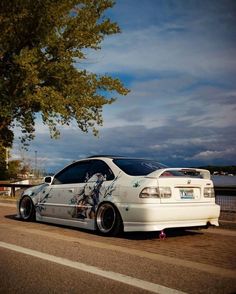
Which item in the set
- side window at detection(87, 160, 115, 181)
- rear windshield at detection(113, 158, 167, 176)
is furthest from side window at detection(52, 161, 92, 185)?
rear windshield at detection(113, 158, 167, 176)

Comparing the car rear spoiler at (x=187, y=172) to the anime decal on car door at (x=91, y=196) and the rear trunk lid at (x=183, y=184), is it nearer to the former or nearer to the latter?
the rear trunk lid at (x=183, y=184)

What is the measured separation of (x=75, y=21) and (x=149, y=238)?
20646 millimetres

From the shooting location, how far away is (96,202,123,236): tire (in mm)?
8234

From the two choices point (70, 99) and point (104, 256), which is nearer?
point (104, 256)

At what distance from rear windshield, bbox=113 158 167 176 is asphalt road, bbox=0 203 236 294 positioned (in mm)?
1188

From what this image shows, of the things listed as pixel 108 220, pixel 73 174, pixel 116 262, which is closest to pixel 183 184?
pixel 108 220

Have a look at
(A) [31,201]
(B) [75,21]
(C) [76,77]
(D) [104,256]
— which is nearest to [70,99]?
(C) [76,77]

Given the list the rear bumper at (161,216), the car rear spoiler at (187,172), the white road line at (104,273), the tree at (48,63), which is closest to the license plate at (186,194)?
the rear bumper at (161,216)

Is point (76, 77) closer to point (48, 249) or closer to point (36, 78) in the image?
point (36, 78)

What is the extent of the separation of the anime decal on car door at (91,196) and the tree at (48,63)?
582 inches

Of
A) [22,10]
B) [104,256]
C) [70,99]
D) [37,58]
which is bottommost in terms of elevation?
[104,256]

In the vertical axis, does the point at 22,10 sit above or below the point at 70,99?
above

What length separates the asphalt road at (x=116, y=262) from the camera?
480 centimetres

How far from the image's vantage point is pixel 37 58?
79.8 feet
